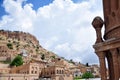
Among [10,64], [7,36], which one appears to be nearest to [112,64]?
[10,64]

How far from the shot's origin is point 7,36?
152250 millimetres

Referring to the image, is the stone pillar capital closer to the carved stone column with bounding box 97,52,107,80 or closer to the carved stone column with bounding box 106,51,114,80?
the carved stone column with bounding box 97,52,107,80

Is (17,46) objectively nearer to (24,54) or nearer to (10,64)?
(24,54)

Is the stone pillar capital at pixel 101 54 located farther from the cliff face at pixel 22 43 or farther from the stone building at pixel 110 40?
the cliff face at pixel 22 43

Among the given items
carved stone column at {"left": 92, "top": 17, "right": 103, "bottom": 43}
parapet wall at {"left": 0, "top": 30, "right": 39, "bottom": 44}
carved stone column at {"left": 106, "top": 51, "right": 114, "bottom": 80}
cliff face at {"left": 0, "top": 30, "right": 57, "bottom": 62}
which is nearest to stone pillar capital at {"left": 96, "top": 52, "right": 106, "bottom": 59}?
carved stone column at {"left": 106, "top": 51, "right": 114, "bottom": 80}

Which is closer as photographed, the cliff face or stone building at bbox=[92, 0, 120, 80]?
stone building at bbox=[92, 0, 120, 80]

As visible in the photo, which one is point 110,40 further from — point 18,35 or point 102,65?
point 18,35

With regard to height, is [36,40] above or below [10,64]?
above

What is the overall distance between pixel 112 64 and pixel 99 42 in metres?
0.82

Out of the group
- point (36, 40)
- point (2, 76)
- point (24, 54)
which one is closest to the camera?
point (2, 76)

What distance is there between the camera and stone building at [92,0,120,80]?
27.8ft

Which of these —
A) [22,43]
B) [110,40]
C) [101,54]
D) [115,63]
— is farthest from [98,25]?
[22,43]

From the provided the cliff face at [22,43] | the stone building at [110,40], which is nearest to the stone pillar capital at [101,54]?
the stone building at [110,40]

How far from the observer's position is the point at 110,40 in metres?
8.52
